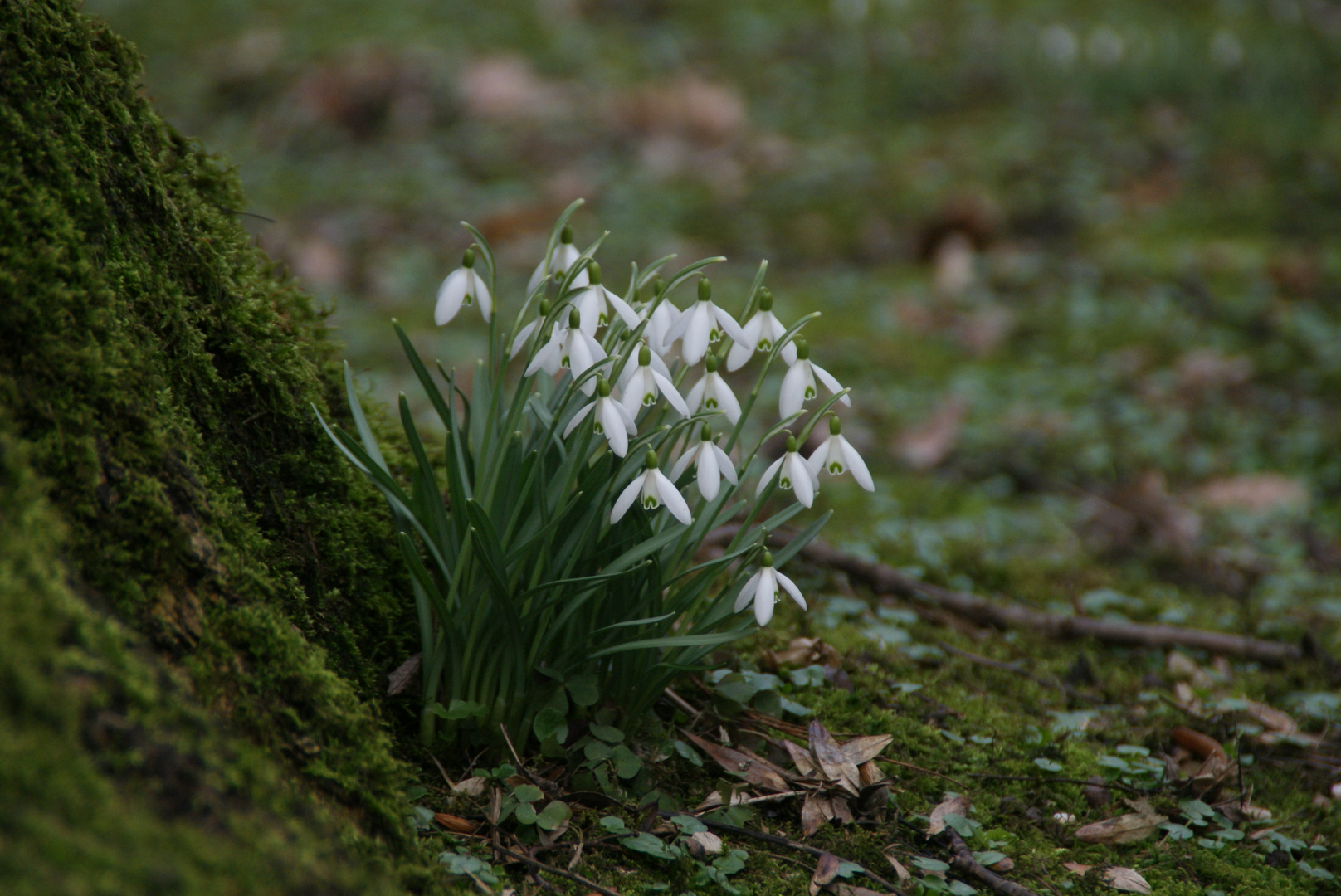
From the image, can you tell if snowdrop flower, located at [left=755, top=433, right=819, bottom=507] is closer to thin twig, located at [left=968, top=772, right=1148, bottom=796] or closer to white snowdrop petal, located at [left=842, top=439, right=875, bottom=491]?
white snowdrop petal, located at [left=842, top=439, right=875, bottom=491]

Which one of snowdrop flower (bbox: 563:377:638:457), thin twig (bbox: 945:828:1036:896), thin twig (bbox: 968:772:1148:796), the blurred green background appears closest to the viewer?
snowdrop flower (bbox: 563:377:638:457)

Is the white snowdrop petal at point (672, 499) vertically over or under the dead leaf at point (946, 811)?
over

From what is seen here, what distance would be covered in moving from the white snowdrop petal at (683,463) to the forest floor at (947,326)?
51 cm

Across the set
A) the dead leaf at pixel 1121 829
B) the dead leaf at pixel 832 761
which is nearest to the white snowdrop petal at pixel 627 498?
the dead leaf at pixel 832 761

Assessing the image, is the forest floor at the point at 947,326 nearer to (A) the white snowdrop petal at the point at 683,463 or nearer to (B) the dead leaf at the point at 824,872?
(B) the dead leaf at the point at 824,872

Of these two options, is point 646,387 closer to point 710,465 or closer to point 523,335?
point 710,465

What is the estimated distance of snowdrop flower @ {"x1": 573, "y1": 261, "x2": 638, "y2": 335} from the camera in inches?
62.7

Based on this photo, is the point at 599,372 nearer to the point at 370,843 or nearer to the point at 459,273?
the point at 459,273

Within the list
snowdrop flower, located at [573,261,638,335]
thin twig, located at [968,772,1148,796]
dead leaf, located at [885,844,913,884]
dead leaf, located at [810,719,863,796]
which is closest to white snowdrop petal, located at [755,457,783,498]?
snowdrop flower, located at [573,261,638,335]

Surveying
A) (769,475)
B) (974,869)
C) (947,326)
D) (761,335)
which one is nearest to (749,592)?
(769,475)

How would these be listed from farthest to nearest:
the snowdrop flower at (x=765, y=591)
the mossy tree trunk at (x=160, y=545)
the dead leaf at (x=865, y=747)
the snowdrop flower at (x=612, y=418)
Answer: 1. the dead leaf at (x=865, y=747)
2. the snowdrop flower at (x=765, y=591)
3. the snowdrop flower at (x=612, y=418)
4. the mossy tree trunk at (x=160, y=545)

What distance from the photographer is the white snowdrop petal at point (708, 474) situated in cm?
154

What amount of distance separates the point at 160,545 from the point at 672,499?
707 mm

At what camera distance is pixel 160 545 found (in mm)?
1344
